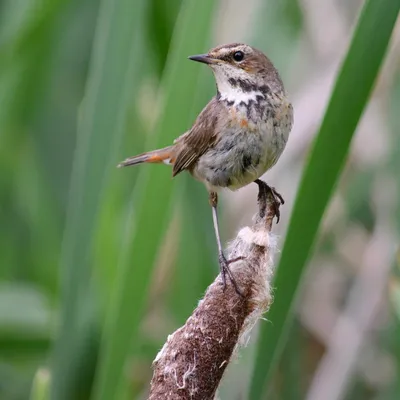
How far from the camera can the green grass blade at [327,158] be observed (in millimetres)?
1354

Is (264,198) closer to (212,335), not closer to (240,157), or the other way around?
(240,157)

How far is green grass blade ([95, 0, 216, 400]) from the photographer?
1.73m

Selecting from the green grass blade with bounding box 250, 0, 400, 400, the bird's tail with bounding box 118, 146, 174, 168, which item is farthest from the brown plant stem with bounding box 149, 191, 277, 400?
the bird's tail with bounding box 118, 146, 174, 168

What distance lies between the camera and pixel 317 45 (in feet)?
10.2

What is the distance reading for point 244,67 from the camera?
185 cm

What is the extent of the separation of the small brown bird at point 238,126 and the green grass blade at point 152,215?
0.05 metres

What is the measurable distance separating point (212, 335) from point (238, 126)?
71 cm

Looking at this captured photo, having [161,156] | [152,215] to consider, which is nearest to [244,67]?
[161,156]

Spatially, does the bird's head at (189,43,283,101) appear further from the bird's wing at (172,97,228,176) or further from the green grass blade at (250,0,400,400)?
the green grass blade at (250,0,400,400)

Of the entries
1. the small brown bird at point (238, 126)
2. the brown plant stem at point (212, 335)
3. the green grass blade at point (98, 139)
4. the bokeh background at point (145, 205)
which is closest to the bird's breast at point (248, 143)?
the small brown bird at point (238, 126)

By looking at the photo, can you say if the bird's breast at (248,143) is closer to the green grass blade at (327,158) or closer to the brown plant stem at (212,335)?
the green grass blade at (327,158)

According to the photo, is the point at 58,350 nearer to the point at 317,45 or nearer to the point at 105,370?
the point at 105,370

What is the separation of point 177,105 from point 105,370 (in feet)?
2.07

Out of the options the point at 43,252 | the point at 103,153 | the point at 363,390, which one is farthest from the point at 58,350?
the point at 363,390
